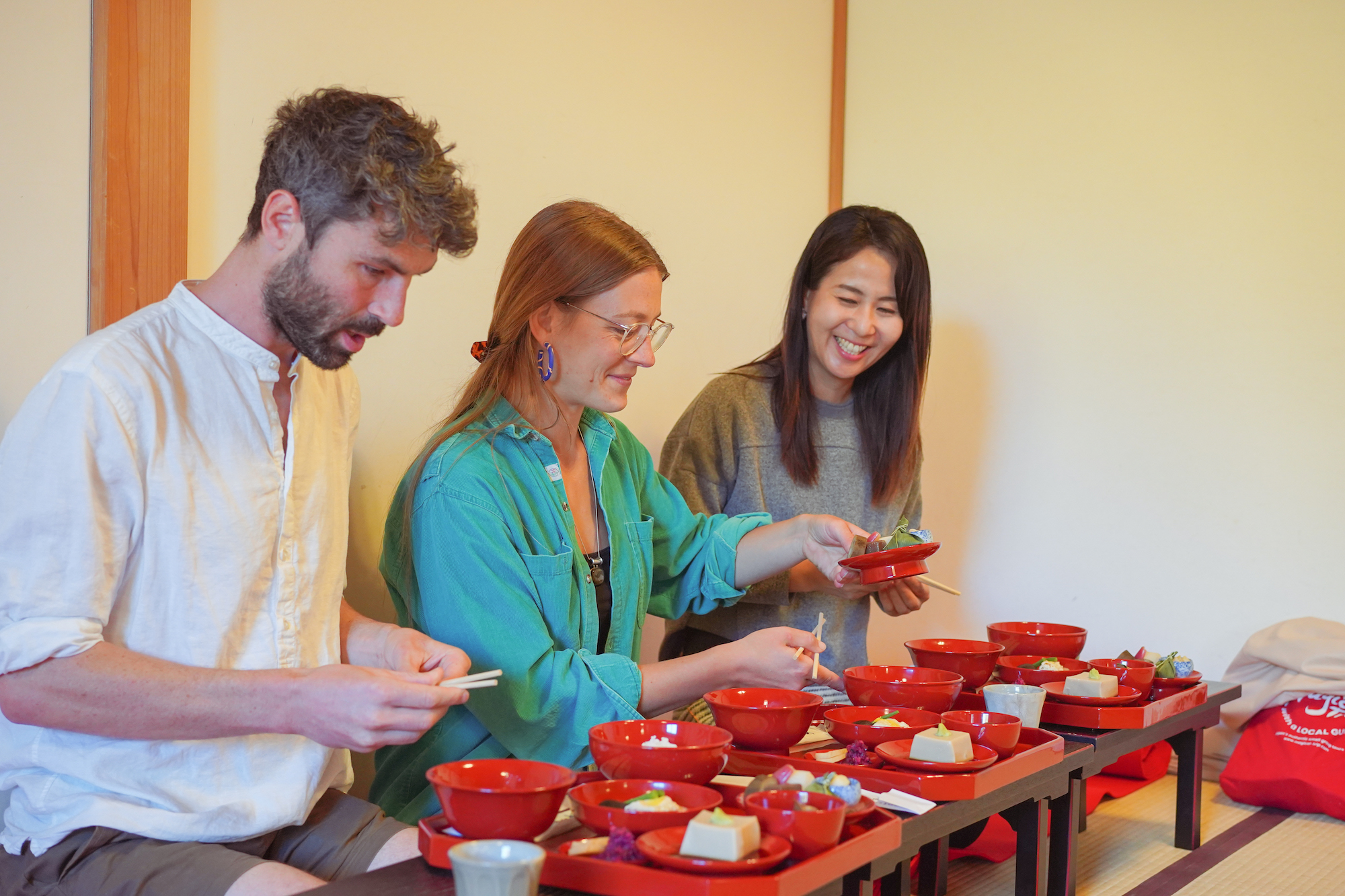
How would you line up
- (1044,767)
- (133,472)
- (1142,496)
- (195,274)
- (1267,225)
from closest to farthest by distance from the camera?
1. (133,472)
2. (1044,767)
3. (195,274)
4. (1267,225)
5. (1142,496)

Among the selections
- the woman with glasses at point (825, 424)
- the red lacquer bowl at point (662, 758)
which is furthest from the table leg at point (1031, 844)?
the woman with glasses at point (825, 424)

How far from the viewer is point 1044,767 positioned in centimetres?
155

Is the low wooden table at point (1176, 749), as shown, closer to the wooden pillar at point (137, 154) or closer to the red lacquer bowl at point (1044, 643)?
the red lacquer bowl at point (1044, 643)

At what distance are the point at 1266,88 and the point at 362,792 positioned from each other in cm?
283

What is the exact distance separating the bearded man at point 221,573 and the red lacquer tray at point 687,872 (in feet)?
0.64

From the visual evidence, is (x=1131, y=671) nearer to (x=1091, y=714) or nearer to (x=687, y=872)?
(x=1091, y=714)

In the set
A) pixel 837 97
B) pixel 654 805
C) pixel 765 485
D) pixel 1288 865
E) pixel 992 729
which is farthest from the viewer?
pixel 837 97

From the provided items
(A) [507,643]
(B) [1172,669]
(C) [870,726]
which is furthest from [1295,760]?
(A) [507,643]

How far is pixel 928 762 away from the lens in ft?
4.60

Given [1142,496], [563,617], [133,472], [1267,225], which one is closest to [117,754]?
[133,472]

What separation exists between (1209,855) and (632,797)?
5.35ft

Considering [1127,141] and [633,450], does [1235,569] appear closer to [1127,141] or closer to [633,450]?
[1127,141]

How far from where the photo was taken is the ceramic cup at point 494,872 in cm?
93

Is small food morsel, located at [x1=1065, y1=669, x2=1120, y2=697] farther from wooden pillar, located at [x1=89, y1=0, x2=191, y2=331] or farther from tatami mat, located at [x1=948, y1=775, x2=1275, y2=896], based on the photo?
wooden pillar, located at [x1=89, y1=0, x2=191, y2=331]
